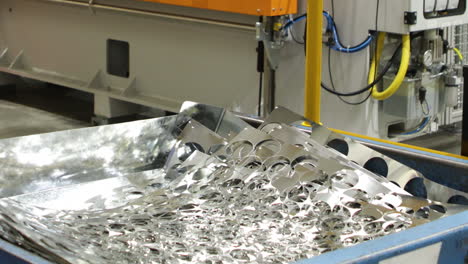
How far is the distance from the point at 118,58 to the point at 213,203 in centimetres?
306

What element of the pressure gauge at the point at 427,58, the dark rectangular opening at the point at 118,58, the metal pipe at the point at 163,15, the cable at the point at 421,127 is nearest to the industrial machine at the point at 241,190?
the pressure gauge at the point at 427,58

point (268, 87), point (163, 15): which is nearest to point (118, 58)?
→ point (163, 15)

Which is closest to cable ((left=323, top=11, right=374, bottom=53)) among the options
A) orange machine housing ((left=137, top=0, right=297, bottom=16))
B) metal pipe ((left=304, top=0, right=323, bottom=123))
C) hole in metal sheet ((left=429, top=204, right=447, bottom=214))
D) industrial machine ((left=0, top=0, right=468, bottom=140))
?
industrial machine ((left=0, top=0, right=468, bottom=140))

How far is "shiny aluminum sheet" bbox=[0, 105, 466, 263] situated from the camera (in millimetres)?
1353

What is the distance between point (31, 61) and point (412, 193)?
3979 mm

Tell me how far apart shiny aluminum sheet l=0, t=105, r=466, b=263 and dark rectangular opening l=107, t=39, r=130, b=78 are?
2.62 m

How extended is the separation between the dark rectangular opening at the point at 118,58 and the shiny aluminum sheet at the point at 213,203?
2618 mm

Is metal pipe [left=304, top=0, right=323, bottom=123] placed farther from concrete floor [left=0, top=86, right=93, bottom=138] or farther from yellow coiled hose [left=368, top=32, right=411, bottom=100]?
concrete floor [left=0, top=86, right=93, bottom=138]

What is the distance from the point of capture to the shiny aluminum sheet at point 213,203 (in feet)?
4.44

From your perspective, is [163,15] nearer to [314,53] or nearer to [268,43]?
[268,43]

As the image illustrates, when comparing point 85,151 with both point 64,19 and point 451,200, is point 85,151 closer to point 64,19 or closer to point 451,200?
point 451,200

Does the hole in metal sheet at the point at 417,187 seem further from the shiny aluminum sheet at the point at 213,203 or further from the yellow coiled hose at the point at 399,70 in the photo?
the yellow coiled hose at the point at 399,70

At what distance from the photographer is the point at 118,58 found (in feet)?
14.8

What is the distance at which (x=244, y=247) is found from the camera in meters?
1.37
